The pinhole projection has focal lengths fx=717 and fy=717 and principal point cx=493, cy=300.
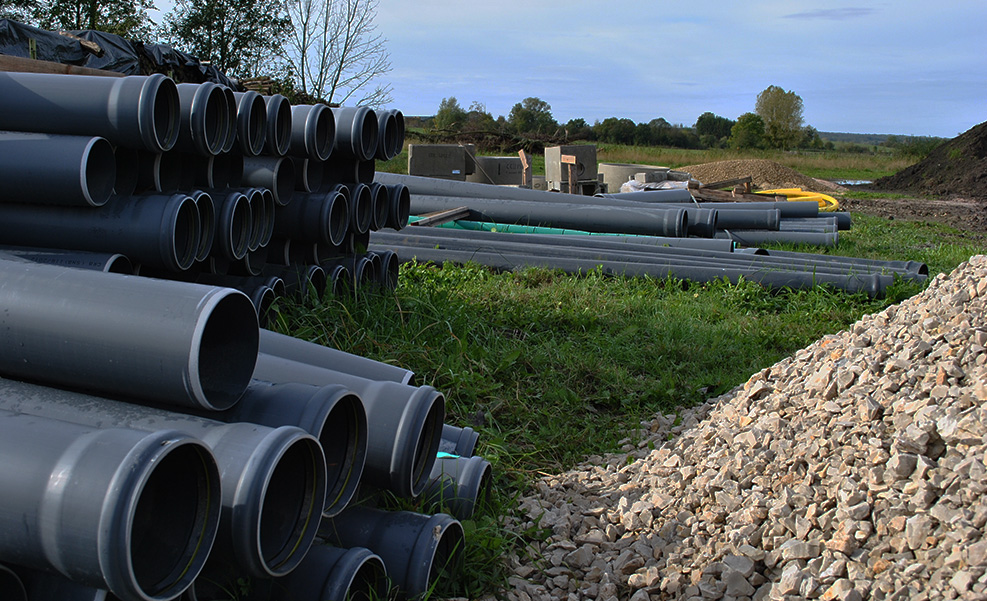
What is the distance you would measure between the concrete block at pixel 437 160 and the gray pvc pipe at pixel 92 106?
11.7 meters

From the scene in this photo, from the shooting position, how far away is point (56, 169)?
3271 mm

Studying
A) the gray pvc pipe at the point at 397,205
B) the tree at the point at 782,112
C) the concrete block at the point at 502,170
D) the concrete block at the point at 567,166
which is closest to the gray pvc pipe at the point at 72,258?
the gray pvc pipe at the point at 397,205

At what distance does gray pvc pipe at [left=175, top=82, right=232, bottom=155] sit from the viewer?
3.65 m

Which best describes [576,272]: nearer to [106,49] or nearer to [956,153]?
[106,49]

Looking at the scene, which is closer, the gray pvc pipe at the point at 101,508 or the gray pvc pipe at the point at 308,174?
the gray pvc pipe at the point at 101,508

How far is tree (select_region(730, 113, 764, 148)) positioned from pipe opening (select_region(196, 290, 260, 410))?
158 feet

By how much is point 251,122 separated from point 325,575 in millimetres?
2825

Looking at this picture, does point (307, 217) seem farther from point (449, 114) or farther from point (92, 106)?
point (449, 114)

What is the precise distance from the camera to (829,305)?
6.37m

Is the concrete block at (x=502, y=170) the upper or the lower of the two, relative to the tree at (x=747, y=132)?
lower

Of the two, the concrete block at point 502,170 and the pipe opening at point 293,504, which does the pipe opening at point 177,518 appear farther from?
the concrete block at point 502,170

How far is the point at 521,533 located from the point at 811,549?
1.07 m

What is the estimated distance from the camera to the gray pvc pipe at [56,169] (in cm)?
326

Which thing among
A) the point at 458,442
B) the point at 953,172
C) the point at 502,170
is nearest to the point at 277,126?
the point at 458,442
